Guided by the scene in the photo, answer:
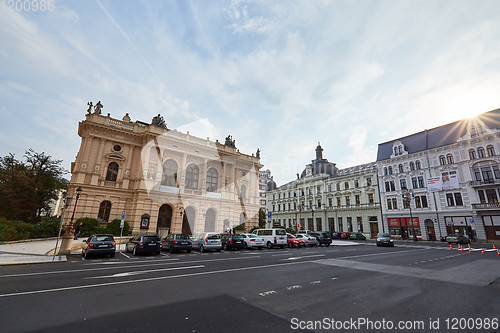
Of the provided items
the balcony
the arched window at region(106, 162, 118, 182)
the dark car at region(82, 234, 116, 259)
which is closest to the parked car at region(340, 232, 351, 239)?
the balcony

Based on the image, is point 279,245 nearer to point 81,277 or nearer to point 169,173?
point 81,277

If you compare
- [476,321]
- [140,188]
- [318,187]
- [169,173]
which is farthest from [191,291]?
[318,187]

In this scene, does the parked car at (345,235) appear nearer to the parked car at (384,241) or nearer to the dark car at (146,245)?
the parked car at (384,241)

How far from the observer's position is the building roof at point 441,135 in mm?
36309

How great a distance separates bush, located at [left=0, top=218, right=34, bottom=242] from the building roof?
57006mm

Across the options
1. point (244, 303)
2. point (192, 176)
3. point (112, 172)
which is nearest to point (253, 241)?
point (244, 303)

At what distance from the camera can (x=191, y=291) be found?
6.49m

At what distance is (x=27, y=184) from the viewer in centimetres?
2766

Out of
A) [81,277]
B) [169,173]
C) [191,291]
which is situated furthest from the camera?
[169,173]

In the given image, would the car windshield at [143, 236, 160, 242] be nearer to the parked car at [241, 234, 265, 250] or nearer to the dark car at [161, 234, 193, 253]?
the dark car at [161, 234, 193, 253]

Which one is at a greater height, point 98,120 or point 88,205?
point 98,120

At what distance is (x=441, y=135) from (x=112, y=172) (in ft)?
181

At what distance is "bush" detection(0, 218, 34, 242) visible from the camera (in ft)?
66.0

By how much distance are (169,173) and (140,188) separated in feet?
16.2
